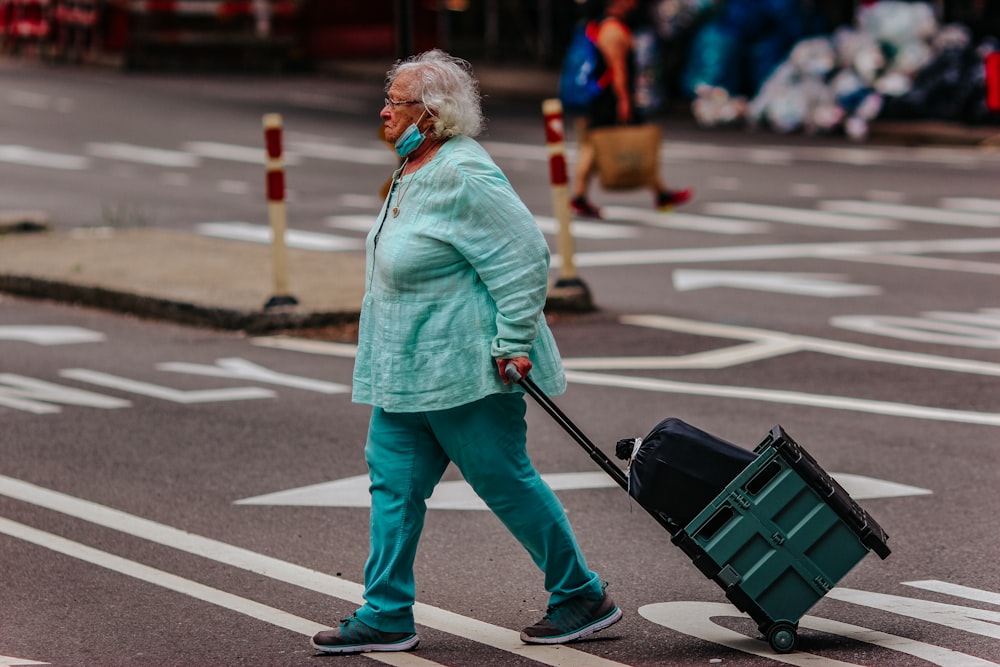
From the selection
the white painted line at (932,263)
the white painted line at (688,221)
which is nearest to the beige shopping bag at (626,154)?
the white painted line at (688,221)

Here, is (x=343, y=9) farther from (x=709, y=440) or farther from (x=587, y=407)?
(x=709, y=440)

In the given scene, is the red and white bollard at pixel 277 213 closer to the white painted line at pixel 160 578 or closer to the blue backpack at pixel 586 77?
the white painted line at pixel 160 578

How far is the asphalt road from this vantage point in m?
5.92

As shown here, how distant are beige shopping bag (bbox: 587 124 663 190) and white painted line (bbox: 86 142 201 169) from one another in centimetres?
774

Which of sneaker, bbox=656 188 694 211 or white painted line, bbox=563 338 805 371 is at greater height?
sneaker, bbox=656 188 694 211

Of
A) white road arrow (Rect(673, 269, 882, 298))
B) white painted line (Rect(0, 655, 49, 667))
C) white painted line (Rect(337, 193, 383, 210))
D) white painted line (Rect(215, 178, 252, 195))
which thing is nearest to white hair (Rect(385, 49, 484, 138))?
white painted line (Rect(0, 655, 49, 667))

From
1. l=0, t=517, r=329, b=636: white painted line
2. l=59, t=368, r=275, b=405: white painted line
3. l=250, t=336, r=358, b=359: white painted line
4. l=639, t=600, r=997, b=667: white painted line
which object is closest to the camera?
l=639, t=600, r=997, b=667: white painted line

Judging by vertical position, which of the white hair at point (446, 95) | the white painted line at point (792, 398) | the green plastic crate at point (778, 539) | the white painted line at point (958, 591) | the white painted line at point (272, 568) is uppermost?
the white hair at point (446, 95)

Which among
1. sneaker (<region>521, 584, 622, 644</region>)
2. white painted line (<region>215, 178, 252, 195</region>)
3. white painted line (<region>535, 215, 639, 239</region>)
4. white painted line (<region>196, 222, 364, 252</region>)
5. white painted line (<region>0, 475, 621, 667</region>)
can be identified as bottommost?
white painted line (<region>215, 178, 252, 195</region>)

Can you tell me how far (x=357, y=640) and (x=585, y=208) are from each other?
12184 millimetres

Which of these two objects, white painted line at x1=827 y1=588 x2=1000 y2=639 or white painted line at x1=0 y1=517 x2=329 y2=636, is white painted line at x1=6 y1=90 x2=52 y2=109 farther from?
white painted line at x1=827 y1=588 x2=1000 y2=639

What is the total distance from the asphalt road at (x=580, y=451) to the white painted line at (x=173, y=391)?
3 cm

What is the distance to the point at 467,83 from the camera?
227 inches

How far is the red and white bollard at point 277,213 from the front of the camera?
11.7 m
